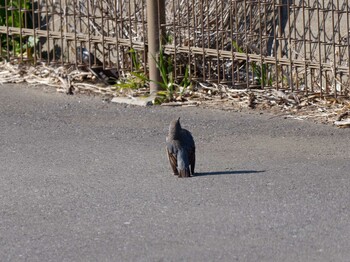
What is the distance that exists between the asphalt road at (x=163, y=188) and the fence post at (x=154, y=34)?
0.56 metres

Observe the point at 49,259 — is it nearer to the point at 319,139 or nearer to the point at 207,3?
the point at 319,139

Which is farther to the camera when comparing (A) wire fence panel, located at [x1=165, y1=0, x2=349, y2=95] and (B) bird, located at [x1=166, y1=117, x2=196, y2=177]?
(A) wire fence panel, located at [x1=165, y1=0, x2=349, y2=95]

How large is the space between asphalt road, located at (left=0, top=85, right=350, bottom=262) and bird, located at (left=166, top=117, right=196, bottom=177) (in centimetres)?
8

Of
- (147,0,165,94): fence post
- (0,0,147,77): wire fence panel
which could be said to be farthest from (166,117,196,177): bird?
(0,0,147,77): wire fence panel

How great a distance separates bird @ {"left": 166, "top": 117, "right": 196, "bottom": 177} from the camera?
761cm

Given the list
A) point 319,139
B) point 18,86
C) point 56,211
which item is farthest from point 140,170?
point 18,86

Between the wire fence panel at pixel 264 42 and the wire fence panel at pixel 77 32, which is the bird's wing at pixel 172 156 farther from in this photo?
the wire fence panel at pixel 77 32

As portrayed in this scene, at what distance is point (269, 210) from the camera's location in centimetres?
680

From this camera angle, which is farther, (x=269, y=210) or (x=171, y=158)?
(x=171, y=158)

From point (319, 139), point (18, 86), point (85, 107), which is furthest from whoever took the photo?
point (18, 86)

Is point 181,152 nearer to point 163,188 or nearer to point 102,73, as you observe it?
point 163,188

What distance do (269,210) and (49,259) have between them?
5.28ft

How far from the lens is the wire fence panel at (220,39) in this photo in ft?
33.7

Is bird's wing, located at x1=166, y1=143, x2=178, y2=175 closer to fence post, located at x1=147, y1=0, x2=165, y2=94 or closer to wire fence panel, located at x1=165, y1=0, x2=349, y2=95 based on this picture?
wire fence panel, located at x1=165, y1=0, x2=349, y2=95
